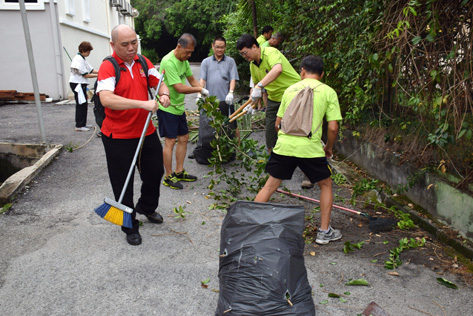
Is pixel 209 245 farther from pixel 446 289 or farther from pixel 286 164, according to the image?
pixel 446 289

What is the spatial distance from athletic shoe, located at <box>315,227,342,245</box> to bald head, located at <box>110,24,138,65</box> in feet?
7.80

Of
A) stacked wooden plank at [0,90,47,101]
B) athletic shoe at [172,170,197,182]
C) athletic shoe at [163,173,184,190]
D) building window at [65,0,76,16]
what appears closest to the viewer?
athletic shoe at [163,173,184,190]

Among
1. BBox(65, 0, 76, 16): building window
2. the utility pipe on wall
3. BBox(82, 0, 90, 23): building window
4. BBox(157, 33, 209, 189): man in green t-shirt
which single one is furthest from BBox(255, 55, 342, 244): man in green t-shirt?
BBox(82, 0, 90, 23): building window

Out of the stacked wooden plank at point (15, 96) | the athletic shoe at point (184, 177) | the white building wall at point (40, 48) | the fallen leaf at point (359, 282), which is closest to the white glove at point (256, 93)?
the athletic shoe at point (184, 177)

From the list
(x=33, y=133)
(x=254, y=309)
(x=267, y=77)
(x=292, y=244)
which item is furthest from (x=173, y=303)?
(x=33, y=133)

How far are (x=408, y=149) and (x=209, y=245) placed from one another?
2.56 metres

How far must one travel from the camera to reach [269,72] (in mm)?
5109

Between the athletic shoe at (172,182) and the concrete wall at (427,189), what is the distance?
8.72 feet

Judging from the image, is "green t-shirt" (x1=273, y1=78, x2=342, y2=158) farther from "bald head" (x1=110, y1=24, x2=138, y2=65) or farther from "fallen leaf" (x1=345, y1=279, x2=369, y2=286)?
"bald head" (x1=110, y1=24, x2=138, y2=65)

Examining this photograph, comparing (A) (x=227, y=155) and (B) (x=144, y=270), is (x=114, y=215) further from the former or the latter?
(A) (x=227, y=155)

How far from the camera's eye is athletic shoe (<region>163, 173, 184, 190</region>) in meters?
5.47

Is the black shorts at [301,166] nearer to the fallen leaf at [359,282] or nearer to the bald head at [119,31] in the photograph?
the fallen leaf at [359,282]

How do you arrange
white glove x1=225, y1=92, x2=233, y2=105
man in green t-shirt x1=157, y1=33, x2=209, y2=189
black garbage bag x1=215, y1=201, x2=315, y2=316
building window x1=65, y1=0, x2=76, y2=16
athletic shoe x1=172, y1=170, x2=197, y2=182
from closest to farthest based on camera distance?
black garbage bag x1=215, y1=201, x2=315, y2=316 → man in green t-shirt x1=157, y1=33, x2=209, y2=189 → athletic shoe x1=172, y1=170, x2=197, y2=182 → white glove x1=225, y1=92, x2=233, y2=105 → building window x1=65, y1=0, x2=76, y2=16

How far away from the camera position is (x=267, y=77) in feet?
16.7
